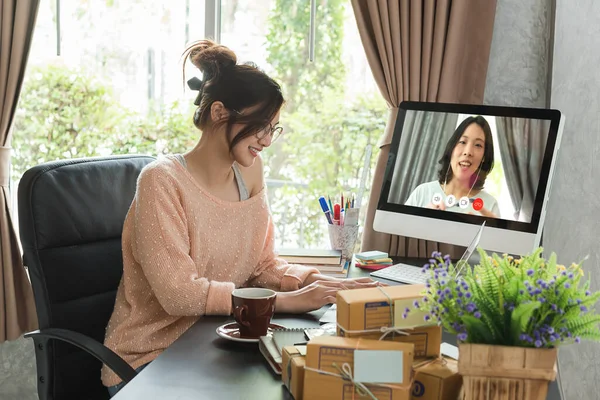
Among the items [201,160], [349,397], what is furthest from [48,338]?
[349,397]

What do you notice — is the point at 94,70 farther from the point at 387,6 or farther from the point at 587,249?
the point at 587,249

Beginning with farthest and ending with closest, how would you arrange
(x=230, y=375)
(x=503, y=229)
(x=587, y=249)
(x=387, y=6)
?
(x=387, y=6) → (x=587, y=249) → (x=503, y=229) → (x=230, y=375)

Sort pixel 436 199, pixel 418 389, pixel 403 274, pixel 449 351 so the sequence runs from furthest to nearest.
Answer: pixel 436 199
pixel 403 274
pixel 449 351
pixel 418 389

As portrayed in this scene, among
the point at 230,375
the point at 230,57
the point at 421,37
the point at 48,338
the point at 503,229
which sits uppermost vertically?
the point at 421,37

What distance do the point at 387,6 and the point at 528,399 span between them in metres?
1.82

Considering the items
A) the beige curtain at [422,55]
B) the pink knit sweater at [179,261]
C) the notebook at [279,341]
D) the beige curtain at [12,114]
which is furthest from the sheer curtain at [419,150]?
the beige curtain at [12,114]

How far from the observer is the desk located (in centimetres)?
104

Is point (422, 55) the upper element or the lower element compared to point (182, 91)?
upper

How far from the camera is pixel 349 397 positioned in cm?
93

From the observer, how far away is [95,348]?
4.87 ft

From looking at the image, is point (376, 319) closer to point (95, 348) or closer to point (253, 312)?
point (253, 312)

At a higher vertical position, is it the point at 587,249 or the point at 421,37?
the point at 421,37

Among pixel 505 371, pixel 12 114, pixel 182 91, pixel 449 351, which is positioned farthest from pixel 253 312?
pixel 182 91

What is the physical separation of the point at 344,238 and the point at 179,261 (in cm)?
71
